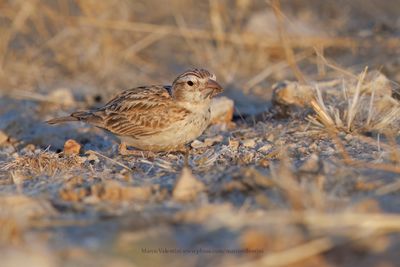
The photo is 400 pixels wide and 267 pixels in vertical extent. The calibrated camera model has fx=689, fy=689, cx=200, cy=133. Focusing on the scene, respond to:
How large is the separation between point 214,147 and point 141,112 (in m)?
0.76

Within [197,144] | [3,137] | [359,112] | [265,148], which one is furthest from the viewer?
[3,137]

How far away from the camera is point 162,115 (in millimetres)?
5836

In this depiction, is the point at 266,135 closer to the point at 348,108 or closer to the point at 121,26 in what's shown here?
the point at 348,108

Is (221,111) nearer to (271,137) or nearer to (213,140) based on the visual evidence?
(213,140)

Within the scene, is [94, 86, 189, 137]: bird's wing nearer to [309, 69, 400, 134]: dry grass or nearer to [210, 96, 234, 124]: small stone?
[210, 96, 234, 124]: small stone

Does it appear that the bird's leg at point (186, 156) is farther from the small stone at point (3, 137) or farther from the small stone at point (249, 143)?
the small stone at point (3, 137)

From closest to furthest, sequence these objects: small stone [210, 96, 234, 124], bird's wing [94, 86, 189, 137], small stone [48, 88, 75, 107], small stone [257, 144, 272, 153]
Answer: small stone [257, 144, 272, 153] < bird's wing [94, 86, 189, 137] < small stone [210, 96, 234, 124] < small stone [48, 88, 75, 107]

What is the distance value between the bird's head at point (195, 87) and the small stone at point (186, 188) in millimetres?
1930

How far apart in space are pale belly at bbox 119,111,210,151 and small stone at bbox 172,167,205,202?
1645 mm

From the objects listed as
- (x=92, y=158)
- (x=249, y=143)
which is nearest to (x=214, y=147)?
(x=249, y=143)

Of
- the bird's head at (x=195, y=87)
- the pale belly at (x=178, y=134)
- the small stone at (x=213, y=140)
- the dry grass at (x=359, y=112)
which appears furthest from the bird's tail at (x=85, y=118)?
the dry grass at (x=359, y=112)

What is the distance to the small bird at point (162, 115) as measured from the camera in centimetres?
572

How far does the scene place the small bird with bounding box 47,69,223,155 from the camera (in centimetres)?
572

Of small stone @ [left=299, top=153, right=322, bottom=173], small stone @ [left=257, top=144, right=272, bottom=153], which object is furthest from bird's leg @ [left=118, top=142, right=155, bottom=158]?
small stone @ [left=299, top=153, right=322, bottom=173]
